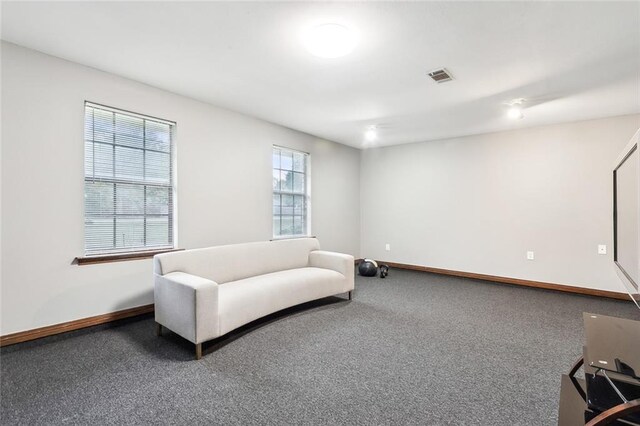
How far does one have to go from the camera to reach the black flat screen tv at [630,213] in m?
1.32

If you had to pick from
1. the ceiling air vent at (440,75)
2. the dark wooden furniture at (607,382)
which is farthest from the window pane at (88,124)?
the dark wooden furniture at (607,382)

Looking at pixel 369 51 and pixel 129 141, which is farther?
pixel 129 141

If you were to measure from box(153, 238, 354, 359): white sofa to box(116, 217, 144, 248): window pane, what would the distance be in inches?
23.0

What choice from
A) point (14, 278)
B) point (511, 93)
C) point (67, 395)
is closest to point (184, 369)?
point (67, 395)

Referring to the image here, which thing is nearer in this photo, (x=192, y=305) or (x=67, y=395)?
(x=67, y=395)

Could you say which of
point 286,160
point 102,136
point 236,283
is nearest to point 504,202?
point 286,160

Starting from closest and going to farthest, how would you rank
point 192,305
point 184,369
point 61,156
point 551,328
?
point 184,369
point 192,305
point 61,156
point 551,328

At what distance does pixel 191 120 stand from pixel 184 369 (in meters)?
2.67

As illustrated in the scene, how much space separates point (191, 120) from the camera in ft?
11.7

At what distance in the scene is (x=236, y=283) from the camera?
316 cm

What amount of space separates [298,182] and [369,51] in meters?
2.93

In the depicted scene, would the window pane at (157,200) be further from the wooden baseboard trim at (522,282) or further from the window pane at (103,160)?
the wooden baseboard trim at (522,282)

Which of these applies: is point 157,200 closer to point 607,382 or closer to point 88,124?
point 88,124

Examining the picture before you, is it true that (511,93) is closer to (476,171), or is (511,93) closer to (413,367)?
(476,171)
